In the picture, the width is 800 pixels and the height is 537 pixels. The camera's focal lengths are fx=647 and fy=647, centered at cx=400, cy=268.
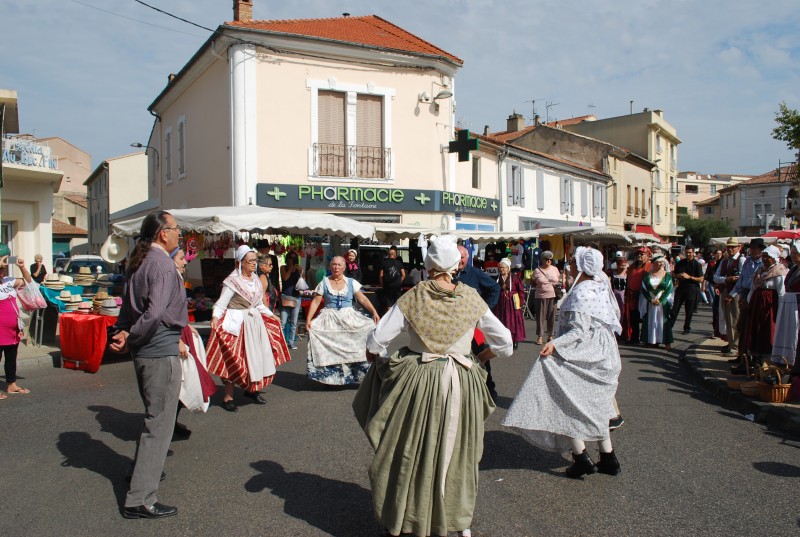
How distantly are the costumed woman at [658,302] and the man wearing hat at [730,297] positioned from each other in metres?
0.84

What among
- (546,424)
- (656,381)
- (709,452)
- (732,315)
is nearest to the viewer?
(546,424)

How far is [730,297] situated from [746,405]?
12.7 feet

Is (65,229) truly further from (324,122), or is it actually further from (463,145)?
(463,145)

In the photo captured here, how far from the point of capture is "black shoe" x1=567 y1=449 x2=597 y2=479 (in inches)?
185

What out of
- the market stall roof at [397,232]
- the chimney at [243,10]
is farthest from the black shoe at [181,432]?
the chimney at [243,10]

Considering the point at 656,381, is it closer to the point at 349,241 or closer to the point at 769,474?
the point at 769,474

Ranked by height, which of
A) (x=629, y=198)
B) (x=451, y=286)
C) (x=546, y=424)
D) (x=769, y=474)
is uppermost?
(x=629, y=198)

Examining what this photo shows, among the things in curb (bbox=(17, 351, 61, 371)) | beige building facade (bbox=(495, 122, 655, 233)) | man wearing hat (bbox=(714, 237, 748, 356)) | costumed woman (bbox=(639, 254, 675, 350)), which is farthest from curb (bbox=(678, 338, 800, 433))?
beige building facade (bbox=(495, 122, 655, 233))

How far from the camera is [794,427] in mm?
6055

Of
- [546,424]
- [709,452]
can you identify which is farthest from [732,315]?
[546,424]

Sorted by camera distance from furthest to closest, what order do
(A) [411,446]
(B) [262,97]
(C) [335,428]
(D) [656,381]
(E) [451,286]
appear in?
(B) [262,97] < (D) [656,381] < (C) [335,428] < (E) [451,286] < (A) [411,446]

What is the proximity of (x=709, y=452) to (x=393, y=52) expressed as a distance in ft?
53.0

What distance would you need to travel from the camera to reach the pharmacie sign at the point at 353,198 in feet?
60.3

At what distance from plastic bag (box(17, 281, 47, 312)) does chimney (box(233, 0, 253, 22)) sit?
14.2 meters
